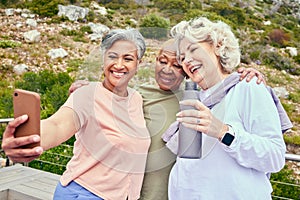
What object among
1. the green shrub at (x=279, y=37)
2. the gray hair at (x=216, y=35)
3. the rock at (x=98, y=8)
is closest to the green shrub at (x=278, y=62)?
the green shrub at (x=279, y=37)

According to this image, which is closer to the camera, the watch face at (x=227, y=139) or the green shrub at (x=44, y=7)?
the watch face at (x=227, y=139)

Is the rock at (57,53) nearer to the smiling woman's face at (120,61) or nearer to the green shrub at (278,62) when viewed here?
the green shrub at (278,62)

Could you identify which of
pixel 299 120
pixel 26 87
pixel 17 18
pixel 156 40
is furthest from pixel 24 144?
pixel 17 18

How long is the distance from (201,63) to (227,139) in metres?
0.15

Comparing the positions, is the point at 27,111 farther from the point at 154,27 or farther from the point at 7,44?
the point at 7,44

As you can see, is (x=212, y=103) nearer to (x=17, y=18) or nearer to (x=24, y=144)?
(x=24, y=144)

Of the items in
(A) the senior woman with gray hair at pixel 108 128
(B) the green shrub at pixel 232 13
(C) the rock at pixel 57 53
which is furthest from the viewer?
(B) the green shrub at pixel 232 13

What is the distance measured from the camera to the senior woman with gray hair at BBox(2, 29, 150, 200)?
0.71 m

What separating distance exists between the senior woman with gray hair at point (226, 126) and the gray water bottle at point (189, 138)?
17 mm

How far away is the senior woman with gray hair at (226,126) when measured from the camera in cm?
76

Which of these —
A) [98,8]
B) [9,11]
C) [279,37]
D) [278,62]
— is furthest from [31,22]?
[279,37]

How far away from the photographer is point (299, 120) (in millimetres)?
7082

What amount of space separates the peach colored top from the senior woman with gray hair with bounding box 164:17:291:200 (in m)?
0.12

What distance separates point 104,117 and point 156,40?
0.55ft
